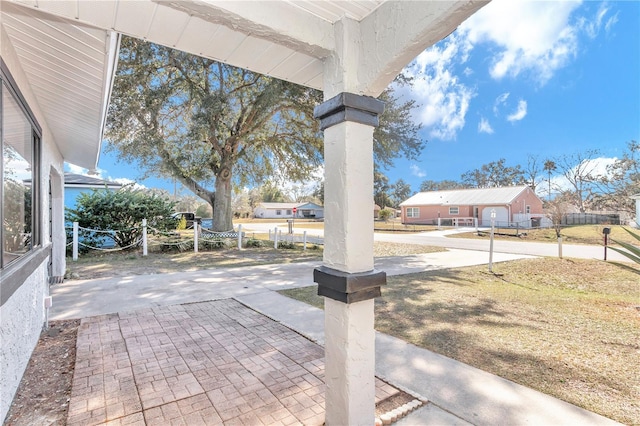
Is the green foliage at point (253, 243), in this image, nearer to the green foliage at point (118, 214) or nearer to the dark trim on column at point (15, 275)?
the green foliage at point (118, 214)

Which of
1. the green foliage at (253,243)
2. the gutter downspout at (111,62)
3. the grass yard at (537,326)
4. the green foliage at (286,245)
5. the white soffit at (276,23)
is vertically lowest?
the grass yard at (537,326)

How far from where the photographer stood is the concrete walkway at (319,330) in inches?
89.1

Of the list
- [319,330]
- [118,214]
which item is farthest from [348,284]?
[118,214]

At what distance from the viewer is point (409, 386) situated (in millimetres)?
2646

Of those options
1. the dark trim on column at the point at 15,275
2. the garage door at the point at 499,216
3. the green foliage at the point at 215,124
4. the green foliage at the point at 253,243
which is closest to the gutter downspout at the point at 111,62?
the dark trim on column at the point at 15,275

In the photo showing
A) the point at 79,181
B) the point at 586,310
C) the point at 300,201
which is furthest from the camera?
the point at 300,201

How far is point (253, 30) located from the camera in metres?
1.71

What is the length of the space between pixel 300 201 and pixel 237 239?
192 feet

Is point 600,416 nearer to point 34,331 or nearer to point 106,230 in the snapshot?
point 34,331

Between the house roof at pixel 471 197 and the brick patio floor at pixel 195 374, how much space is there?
102ft

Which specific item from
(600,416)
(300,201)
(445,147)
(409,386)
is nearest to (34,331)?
(409,386)

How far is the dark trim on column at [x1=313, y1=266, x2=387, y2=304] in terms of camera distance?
185 centimetres

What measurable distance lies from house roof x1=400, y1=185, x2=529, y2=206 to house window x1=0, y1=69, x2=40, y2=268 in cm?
3248

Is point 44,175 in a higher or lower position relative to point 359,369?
higher
